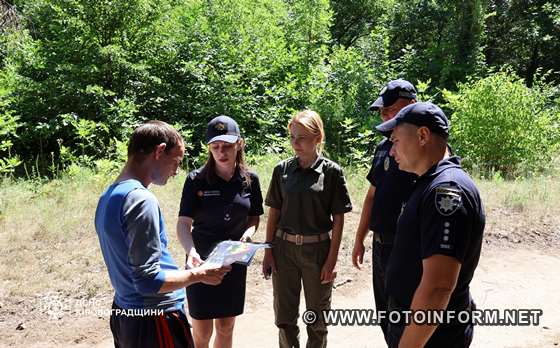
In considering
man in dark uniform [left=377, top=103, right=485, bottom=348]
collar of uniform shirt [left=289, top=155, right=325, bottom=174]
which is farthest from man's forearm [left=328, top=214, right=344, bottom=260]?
man in dark uniform [left=377, top=103, right=485, bottom=348]

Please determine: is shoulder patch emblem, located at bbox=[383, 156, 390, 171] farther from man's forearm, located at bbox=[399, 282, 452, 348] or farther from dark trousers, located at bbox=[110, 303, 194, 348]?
dark trousers, located at bbox=[110, 303, 194, 348]

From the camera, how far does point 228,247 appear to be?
2953mm

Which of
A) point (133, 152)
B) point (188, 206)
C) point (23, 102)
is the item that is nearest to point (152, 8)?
point (23, 102)

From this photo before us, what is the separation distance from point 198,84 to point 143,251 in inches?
386

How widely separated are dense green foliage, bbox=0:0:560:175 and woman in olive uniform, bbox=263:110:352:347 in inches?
239

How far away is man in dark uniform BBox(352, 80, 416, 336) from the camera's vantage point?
3.42m

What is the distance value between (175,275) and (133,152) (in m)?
0.61

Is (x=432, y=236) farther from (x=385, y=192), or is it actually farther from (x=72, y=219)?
(x=72, y=219)

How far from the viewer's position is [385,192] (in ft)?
11.4

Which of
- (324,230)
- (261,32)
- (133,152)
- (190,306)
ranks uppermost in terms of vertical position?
(261,32)

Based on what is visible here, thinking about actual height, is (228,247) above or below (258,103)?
below

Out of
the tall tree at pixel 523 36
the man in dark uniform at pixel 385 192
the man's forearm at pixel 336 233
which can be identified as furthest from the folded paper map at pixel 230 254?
the tall tree at pixel 523 36

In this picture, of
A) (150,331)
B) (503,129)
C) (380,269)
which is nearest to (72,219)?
(380,269)

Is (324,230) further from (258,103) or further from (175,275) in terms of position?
(258,103)
